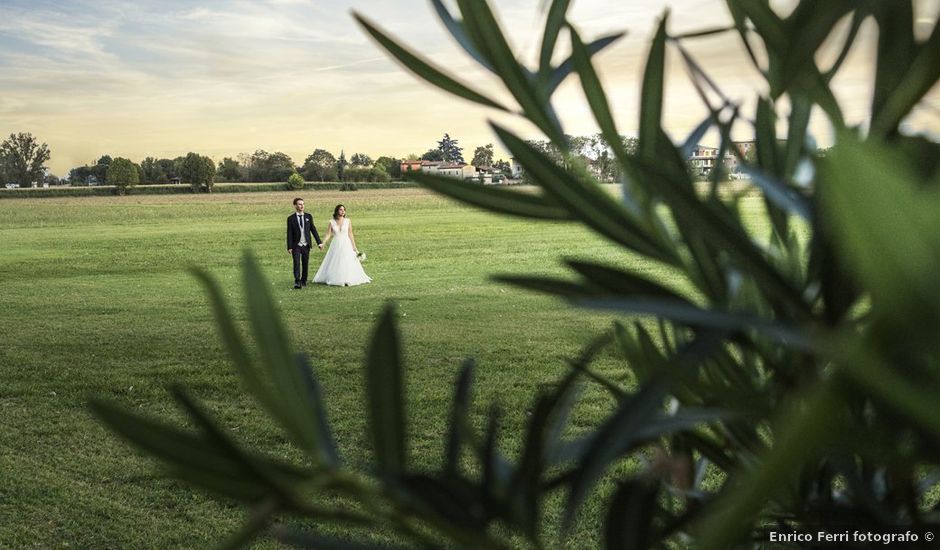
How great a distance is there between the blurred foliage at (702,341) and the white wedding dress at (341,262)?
11986 millimetres

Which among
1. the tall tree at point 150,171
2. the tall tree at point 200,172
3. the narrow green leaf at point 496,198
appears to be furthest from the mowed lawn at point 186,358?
the tall tree at point 150,171

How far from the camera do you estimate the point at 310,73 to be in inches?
1661

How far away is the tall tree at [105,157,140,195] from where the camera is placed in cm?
5462

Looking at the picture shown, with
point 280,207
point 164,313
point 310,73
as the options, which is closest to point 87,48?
point 310,73

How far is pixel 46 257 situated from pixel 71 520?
1445cm

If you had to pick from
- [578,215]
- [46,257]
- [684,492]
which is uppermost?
[578,215]

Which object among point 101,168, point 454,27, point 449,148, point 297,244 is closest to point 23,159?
point 101,168

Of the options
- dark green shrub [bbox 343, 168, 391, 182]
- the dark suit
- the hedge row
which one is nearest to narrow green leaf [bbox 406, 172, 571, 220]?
the dark suit

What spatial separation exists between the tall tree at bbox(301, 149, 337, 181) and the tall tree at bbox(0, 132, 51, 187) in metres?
18.8

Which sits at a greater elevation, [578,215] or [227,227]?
[578,215]

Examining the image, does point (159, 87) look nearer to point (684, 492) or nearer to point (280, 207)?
point (280, 207)

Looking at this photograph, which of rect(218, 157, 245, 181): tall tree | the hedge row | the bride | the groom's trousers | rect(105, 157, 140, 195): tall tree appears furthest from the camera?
rect(218, 157, 245, 181): tall tree

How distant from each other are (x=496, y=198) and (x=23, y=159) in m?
70.6

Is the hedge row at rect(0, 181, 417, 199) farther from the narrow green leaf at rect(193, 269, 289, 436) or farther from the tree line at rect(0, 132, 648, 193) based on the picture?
the narrow green leaf at rect(193, 269, 289, 436)
